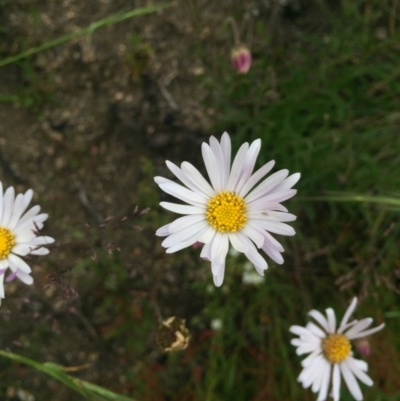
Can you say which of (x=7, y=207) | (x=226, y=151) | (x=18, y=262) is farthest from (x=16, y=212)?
(x=226, y=151)

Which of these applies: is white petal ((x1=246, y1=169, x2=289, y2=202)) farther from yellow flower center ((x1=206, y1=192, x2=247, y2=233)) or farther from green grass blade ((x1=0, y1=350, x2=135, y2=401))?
green grass blade ((x1=0, y1=350, x2=135, y2=401))

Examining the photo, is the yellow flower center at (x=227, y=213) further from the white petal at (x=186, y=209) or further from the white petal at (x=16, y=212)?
the white petal at (x=16, y=212)

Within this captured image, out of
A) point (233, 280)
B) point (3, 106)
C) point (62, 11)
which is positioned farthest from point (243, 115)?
point (3, 106)

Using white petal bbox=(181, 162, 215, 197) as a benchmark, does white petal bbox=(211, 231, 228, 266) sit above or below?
below

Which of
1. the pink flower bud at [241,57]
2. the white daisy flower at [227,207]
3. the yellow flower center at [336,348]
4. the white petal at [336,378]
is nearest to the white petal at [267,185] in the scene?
the white daisy flower at [227,207]

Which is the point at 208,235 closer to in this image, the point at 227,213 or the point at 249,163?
the point at 227,213

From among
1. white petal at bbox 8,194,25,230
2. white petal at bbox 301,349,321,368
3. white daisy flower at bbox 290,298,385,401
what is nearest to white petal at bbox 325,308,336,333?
white daisy flower at bbox 290,298,385,401
